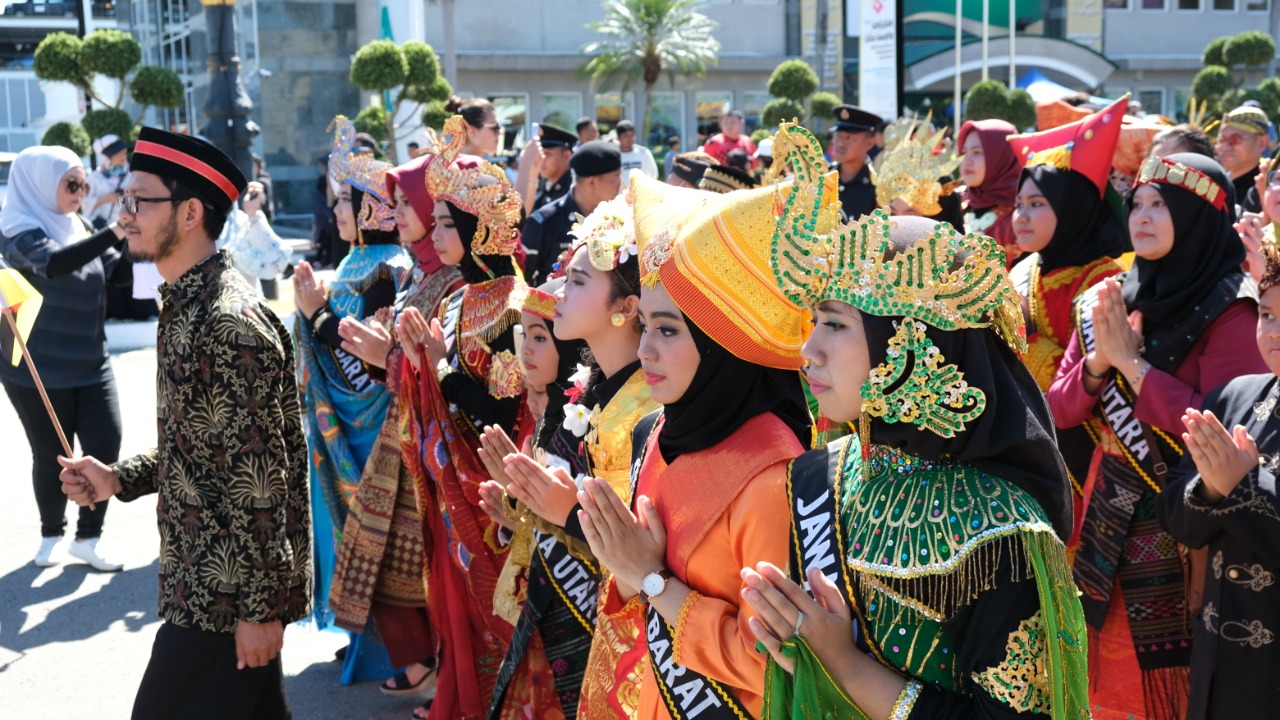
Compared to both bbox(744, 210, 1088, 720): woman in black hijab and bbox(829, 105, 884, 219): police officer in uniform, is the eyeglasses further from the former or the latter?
bbox(829, 105, 884, 219): police officer in uniform

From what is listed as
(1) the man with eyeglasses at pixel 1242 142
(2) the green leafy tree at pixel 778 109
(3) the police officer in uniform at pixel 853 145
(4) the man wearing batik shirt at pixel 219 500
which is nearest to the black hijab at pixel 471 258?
(4) the man wearing batik shirt at pixel 219 500

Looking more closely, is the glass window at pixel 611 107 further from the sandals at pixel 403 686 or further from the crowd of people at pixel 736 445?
the sandals at pixel 403 686

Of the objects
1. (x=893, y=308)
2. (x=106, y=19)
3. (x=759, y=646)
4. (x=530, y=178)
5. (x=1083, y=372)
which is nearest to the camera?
(x=893, y=308)

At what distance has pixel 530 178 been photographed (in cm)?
823

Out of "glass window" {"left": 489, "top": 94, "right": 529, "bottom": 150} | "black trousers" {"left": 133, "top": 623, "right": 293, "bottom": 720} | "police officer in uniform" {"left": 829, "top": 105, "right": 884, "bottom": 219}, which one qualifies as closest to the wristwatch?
"black trousers" {"left": 133, "top": 623, "right": 293, "bottom": 720}

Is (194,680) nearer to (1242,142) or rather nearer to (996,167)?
(996,167)

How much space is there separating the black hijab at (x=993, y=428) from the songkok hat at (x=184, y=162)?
2017 millimetres

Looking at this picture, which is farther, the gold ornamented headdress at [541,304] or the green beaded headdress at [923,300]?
the gold ornamented headdress at [541,304]

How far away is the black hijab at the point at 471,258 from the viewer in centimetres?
454

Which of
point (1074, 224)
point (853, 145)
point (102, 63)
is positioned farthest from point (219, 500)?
point (102, 63)

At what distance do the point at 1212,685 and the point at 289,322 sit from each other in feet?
35.6

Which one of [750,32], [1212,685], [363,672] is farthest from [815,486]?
[750,32]

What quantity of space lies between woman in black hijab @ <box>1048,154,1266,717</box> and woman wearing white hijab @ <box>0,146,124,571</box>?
4798 millimetres

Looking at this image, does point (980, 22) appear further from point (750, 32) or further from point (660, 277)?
point (660, 277)
